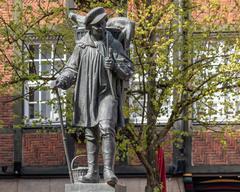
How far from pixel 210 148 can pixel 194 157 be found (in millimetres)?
484

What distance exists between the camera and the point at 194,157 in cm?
2302

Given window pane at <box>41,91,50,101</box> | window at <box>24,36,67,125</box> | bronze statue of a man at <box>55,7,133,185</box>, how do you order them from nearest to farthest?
bronze statue of a man at <box>55,7,133,185</box> → window at <box>24,36,67,125</box> → window pane at <box>41,91,50,101</box>

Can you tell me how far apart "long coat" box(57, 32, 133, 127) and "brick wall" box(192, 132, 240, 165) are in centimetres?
1256

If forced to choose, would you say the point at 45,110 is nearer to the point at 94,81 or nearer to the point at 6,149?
the point at 6,149

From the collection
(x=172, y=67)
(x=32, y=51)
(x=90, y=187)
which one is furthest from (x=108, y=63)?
(x=32, y=51)

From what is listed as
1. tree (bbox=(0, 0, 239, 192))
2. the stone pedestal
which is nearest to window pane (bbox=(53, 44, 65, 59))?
tree (bbox=(0, 0, 239, 192))

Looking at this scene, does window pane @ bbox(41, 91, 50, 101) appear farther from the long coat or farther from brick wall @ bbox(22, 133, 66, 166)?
the long coat

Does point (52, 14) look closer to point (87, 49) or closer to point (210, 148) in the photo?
point (210, 148)

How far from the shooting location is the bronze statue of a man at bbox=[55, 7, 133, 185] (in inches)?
403

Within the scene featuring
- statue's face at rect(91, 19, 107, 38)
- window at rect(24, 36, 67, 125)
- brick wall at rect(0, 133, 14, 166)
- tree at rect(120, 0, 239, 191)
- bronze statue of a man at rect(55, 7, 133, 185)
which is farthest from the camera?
brick wall at rect(0, 133, 14, 166)

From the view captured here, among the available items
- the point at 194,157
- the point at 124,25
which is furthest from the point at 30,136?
the point at 124,25

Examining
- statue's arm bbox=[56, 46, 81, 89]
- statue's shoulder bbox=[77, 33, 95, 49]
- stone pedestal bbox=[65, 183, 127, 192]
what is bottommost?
stone pedestal bbox=[65, 183, 127, 192]

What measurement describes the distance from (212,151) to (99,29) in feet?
42.2

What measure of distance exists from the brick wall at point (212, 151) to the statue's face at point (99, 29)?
12.6m
